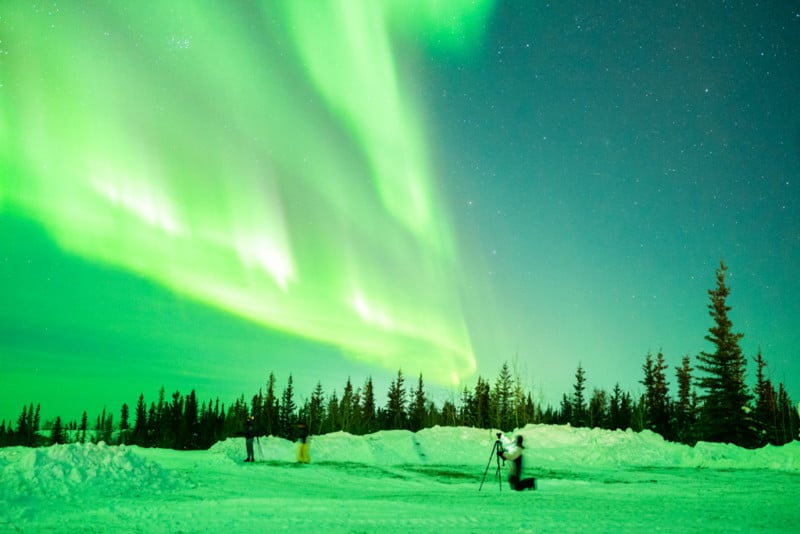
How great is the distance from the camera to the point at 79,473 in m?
14.6

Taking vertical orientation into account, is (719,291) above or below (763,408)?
above

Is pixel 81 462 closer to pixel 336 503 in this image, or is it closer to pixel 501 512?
pixel 336 503

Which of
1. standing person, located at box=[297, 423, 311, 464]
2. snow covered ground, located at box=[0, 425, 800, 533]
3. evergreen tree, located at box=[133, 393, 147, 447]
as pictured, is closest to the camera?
snow covered ground, located at box=[0, 425, 800, 533]

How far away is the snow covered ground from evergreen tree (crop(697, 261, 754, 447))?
1224 cm

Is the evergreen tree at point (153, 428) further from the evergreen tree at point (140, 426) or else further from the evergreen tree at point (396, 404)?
the evergreen tree at point (396, 404)

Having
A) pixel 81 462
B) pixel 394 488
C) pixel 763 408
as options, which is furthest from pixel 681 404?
pixel 81 462

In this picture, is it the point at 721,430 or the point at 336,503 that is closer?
the point at 336,503

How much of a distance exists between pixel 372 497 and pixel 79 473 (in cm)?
784

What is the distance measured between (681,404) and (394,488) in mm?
51387

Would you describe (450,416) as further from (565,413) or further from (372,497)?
(372,497)

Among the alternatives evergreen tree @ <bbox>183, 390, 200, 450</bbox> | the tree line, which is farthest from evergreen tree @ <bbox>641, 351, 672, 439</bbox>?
evergreen tree @ <bbox>183, 390, 200, 450</bbox>

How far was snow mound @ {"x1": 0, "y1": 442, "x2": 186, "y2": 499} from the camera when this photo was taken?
43.1 feet

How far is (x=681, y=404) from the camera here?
5828 cm

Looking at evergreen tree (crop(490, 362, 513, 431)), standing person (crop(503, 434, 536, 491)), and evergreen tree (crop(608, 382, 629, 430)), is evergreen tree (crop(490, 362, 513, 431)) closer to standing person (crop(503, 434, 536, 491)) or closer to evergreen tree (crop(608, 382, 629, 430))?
evergreen tree (crop(608, 382, 629, 430))
